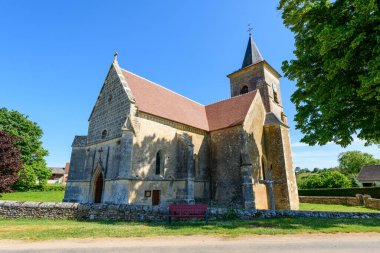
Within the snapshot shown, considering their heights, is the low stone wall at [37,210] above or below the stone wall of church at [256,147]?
below

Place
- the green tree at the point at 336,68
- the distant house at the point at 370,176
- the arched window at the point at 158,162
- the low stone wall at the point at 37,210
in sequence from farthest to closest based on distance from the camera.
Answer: the distant house at the point at 370,176, the arched window at the point at 158,162, the low stone wall at the point at 37,210, the green tree at the point at 336,68

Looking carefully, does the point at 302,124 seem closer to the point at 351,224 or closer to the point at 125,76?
the point at 351,224

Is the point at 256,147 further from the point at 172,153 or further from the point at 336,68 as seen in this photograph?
the point at 336,68

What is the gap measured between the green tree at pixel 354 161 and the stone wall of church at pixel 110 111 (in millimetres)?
74668

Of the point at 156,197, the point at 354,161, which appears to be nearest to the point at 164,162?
the point at 156,197

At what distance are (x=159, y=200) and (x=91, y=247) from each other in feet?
31.6

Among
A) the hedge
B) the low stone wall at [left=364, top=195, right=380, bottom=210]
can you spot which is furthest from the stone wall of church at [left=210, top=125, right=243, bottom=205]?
the hedge

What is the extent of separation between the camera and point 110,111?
17.6m

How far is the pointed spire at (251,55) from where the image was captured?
27.4 metres

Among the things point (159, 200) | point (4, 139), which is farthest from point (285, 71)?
point (4, 139)

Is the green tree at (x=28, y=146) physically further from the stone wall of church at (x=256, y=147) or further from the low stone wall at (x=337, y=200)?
the low stone wall at (x=337, y=200)

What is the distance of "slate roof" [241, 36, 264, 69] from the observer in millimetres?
27405

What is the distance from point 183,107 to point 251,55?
12.7m

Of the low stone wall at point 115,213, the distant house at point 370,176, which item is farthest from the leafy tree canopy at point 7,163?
the distant house at point 370,176
